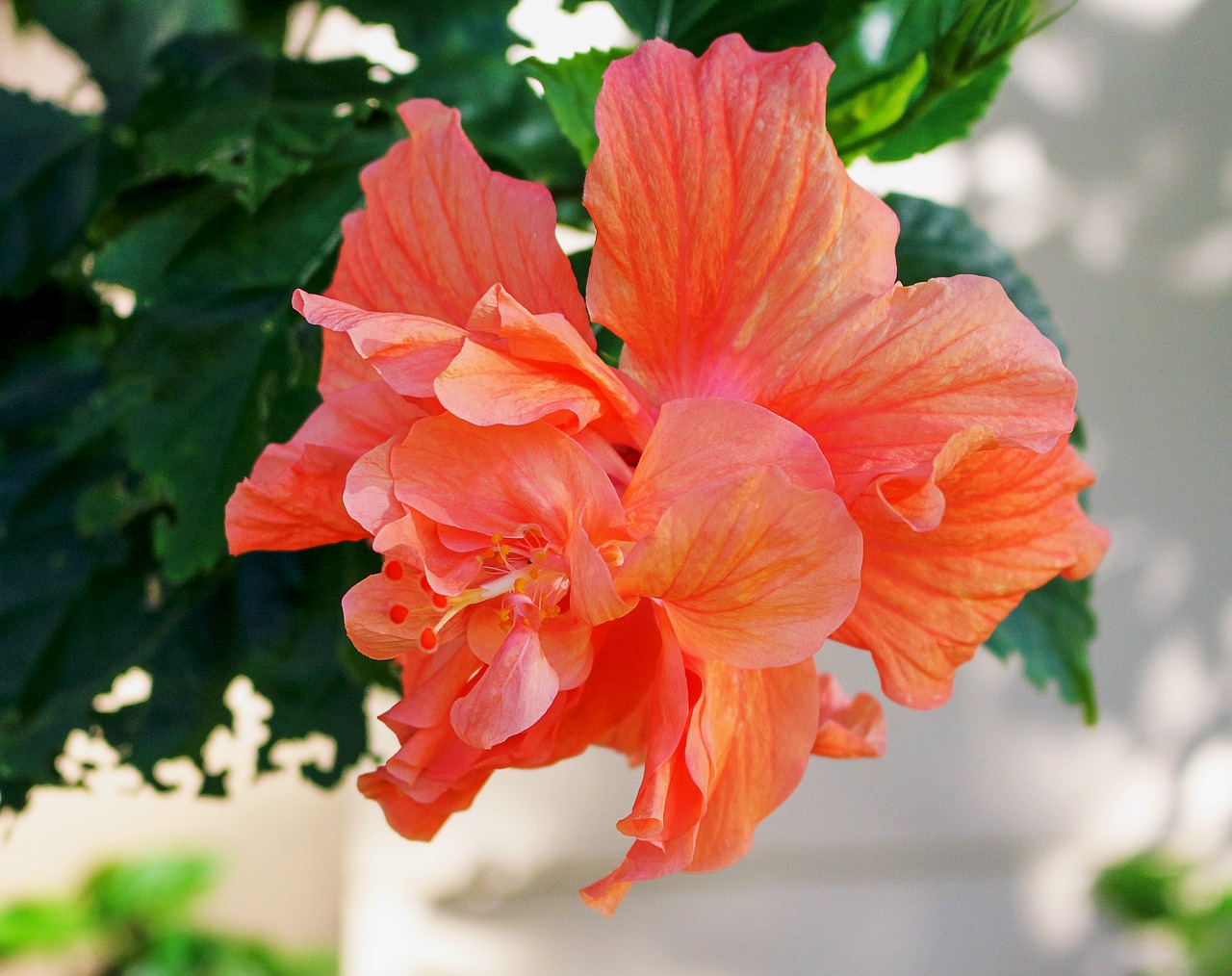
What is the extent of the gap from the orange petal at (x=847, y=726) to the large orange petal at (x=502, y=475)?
3.4 inches

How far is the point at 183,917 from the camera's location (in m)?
1.39

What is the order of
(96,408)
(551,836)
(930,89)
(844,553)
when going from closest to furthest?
1. (844,553)
2. (930,89)
3. (96,408)
4. (551,836)

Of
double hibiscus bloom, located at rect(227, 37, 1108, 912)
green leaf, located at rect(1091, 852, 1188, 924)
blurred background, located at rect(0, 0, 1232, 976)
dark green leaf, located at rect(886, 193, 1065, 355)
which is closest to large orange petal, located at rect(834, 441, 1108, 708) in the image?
double hibiscus bloom, located at rect(227, 37, 1108, 912)

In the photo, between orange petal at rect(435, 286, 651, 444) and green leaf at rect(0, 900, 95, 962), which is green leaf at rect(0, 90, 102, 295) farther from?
green leaf at rect(0, 900, 95, 962)

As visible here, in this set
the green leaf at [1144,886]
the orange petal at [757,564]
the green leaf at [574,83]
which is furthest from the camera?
the green leaf at [1144,886]

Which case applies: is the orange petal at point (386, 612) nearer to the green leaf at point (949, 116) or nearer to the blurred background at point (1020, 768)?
the green leaf at point (949, 116)

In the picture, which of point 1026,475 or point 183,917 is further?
point 183,917

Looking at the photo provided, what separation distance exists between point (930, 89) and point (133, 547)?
0.38 meters

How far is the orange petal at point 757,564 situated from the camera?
20 cm

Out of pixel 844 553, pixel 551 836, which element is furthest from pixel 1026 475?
pixel 551 836

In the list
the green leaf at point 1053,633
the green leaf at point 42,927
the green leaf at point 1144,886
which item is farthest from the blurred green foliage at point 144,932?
the green leaf at point 1053,633

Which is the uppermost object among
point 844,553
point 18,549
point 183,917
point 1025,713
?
point 844,553

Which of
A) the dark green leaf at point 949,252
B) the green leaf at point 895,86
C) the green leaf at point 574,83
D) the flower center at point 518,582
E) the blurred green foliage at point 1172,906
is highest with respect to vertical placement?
the green leaf at point 895,86

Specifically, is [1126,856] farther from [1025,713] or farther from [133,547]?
[133,547]
